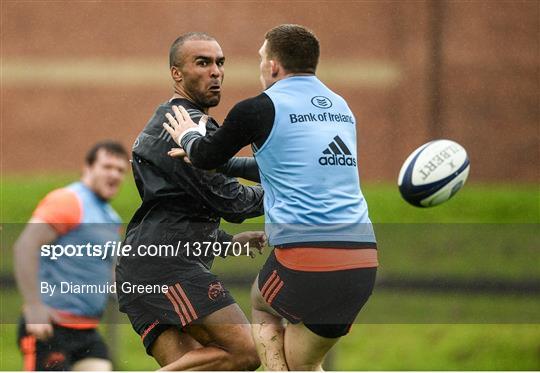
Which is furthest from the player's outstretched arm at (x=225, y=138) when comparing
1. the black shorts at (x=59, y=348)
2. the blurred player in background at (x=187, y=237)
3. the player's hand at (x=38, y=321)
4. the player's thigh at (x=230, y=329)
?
the black shorts at (x=59, y=348)

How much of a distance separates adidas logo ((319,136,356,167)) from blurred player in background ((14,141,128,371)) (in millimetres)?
2002

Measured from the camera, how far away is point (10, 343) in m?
10.1

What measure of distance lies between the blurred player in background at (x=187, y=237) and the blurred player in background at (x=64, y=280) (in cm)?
105

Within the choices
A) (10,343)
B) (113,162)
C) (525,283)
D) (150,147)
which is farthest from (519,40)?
(150,147)

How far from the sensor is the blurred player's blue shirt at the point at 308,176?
4781mm

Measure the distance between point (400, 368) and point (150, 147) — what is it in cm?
715

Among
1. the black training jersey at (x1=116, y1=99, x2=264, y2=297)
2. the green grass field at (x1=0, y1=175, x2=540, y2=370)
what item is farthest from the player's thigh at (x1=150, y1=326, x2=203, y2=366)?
the green grass field at (x1=0, y1=175, x2=540, y2=370)

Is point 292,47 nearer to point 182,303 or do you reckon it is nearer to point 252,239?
point 252,239

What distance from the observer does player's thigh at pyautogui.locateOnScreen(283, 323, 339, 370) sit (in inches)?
192

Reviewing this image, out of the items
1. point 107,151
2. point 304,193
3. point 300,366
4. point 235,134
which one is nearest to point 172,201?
point 235,134

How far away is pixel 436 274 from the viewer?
488 inches

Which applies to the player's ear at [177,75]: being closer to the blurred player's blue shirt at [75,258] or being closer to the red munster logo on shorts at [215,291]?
the red munster logo on shorts at [215,291]

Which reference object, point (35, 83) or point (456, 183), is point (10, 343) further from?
point (35, 83)

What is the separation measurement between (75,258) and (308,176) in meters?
1.99
